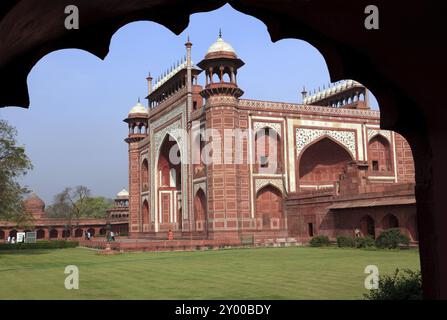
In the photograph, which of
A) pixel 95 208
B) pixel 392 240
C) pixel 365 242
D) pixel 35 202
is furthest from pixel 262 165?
pixel 95 208

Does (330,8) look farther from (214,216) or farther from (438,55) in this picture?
(214,216)

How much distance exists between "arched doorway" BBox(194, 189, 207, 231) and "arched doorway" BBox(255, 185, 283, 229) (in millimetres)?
3297

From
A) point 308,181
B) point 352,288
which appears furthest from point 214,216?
point 352,288

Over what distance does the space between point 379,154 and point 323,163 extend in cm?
404

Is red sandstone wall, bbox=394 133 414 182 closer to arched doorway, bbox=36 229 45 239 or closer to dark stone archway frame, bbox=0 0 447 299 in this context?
dark stone archway frame, bbox=0 0 447 299

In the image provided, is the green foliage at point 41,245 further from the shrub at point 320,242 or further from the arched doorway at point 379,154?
the arched doorway at point 379,154

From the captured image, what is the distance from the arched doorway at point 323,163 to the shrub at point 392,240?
13843 millimetres

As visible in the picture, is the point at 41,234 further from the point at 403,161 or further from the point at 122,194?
the point at 403,161

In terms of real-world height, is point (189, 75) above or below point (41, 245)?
above

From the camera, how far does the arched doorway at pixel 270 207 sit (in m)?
28.0

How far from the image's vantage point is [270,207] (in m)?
28.7

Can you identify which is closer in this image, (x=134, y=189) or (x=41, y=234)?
(x=134, y=189)

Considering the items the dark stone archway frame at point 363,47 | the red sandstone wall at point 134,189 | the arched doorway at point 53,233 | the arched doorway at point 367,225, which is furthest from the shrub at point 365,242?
the arched doorway at point 53,233

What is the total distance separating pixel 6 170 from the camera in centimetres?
1930
